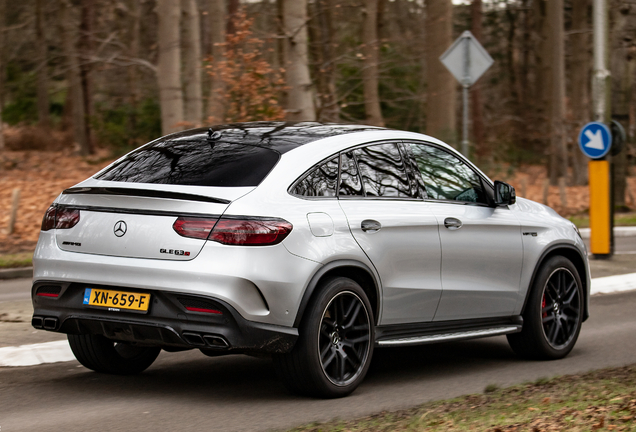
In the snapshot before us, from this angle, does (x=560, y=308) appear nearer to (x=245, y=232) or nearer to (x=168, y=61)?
(x=245, y=232)

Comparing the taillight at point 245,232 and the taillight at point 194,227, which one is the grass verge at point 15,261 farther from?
the taillight at point 245,232

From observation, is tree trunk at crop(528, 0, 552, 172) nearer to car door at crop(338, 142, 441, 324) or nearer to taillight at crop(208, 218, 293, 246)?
car door at crop(338, 142, 441, 324)

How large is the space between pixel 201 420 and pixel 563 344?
11.7 feet

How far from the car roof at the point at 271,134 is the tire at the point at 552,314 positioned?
203cm

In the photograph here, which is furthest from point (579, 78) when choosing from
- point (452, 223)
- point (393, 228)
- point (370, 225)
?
point (370, 225)

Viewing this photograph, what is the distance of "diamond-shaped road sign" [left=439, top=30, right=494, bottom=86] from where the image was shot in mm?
13898

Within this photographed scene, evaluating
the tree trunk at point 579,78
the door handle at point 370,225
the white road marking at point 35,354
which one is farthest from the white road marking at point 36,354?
the tree trunk at point 579,78

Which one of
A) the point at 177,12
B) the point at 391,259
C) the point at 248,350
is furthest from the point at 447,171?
the point at 177,12

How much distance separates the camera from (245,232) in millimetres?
5242

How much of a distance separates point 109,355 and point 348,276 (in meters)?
1.83

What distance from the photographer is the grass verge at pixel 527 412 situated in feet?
15.4

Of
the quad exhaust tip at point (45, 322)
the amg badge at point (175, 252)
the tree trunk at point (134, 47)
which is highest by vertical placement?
the tree trunk at point (134, 47)

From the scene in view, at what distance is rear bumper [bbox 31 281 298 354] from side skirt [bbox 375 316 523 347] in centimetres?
95

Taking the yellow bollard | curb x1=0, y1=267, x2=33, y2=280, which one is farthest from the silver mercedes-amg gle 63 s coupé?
the yellow bollard
